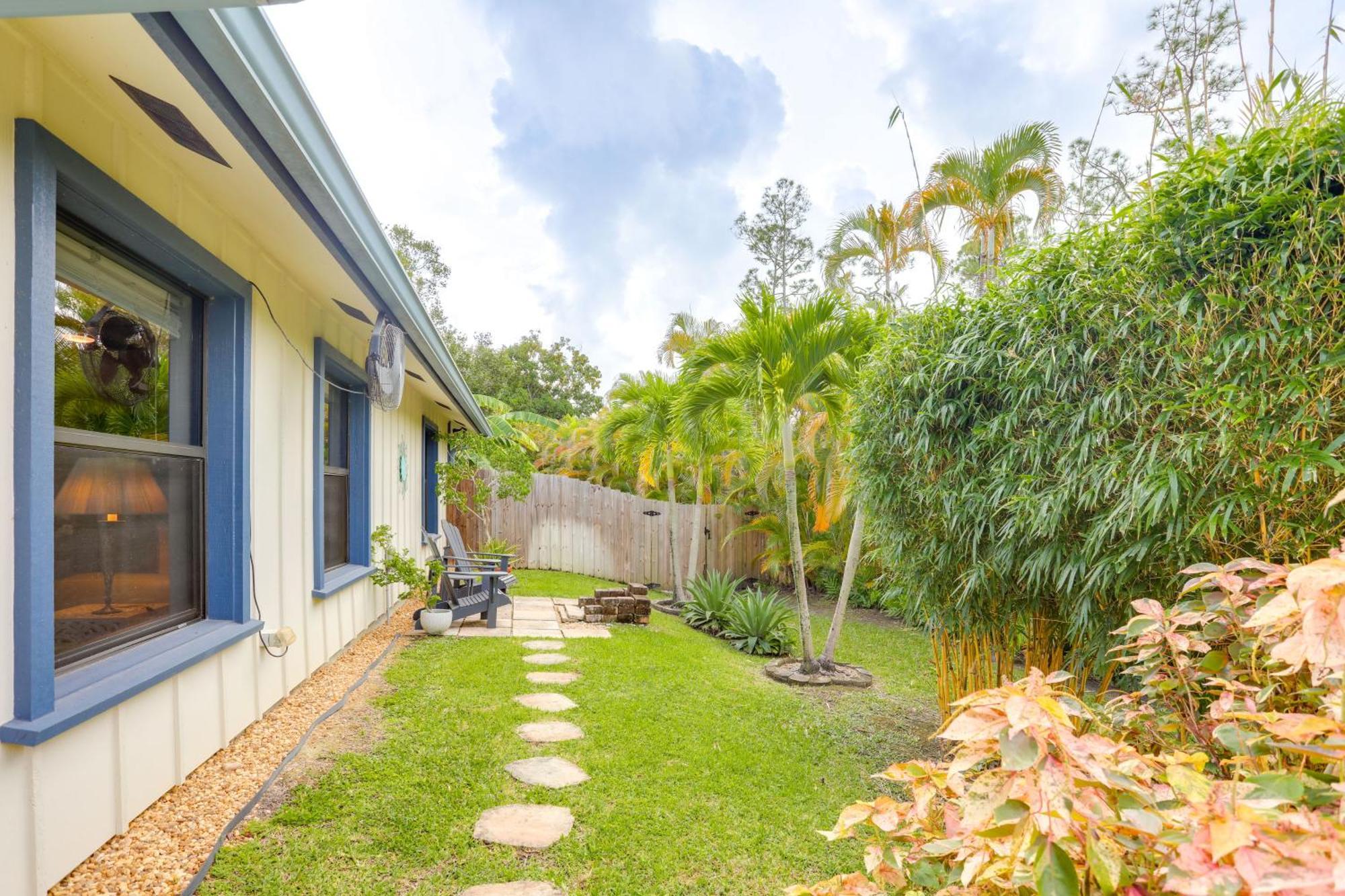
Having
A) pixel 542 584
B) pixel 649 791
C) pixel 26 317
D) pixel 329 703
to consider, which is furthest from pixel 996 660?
pixel 542 584

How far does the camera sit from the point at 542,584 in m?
9.89

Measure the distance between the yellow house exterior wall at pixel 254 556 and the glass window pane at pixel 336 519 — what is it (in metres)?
0.37

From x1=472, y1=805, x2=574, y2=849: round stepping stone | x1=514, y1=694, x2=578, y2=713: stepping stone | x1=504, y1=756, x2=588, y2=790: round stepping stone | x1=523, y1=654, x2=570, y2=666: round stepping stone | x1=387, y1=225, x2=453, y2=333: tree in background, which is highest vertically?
x1=387, y1=225, x2=453, y2=333: tree in background

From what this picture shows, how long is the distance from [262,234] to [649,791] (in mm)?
3347

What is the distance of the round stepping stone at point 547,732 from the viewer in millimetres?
3457

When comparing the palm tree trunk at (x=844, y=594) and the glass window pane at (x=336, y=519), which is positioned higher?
the glass window pane at (x=336, y=519)

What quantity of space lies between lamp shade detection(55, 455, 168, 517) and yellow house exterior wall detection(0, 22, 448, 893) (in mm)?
449

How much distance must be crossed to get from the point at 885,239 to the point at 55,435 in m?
10.0

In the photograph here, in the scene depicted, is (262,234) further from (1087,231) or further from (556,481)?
(556,481)

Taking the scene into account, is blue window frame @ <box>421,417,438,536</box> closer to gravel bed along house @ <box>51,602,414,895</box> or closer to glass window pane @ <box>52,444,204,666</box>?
gravel bed along house @ <box>51,602,414,895</box>

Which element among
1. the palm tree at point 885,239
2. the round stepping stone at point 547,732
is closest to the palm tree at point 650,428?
the palm tree at point 885,239

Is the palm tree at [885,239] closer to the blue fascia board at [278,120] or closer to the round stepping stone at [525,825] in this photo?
the blue fascia board at [278,120]

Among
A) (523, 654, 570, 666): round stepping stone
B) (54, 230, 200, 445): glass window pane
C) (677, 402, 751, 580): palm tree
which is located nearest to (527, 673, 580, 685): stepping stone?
(523, 654, 570, 666): round stepping stone

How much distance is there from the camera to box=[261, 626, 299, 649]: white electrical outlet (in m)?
3.37
